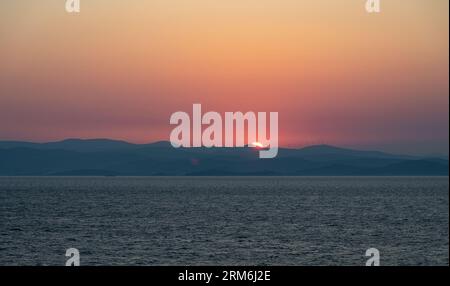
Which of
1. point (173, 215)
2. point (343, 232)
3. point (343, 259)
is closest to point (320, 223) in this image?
point (343, 232)

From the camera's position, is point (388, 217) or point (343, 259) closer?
point (343, 259)

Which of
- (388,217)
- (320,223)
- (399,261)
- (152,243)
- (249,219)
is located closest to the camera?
(399,261)

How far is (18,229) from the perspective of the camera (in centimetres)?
7906

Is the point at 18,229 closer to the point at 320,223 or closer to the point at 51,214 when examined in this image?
the point at 51,214

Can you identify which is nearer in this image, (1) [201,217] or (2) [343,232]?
(2) [343,232]

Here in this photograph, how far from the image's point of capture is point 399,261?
51938 mm
